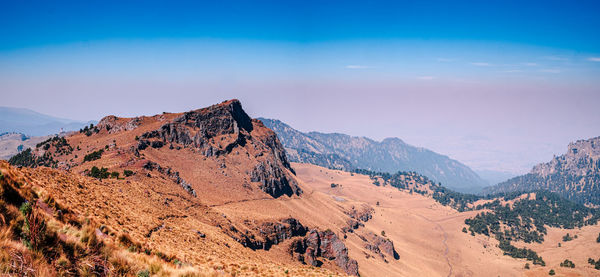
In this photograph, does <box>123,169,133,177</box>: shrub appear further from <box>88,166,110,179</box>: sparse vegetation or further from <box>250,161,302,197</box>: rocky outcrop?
<box>250,161,302,197</box>: rocky outcrop

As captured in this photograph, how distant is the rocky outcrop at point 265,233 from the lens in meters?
56.6

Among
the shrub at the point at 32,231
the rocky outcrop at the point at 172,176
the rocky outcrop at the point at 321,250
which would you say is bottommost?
the rocky outcrop at the point at 321,250

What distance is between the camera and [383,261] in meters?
96.1

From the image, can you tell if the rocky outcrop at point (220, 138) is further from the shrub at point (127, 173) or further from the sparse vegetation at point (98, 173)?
the sparse vegetation at point (98, 173)

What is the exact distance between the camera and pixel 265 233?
6612 cm

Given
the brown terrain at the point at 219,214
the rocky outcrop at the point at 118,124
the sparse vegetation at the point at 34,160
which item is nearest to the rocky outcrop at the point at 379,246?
the brown terrain at the point at 219,214

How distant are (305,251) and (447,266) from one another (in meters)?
83.0

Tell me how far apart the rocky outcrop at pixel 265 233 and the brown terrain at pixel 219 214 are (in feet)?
0.97

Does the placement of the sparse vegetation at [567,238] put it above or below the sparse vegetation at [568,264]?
below

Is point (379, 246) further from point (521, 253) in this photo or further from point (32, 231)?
point (32, 231)

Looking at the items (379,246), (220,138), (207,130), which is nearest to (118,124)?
(207,130)

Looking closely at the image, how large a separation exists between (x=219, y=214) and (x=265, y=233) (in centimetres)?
1120

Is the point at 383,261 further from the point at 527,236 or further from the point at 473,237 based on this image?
the point at 527,236

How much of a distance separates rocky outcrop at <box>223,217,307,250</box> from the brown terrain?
0.29 meters
